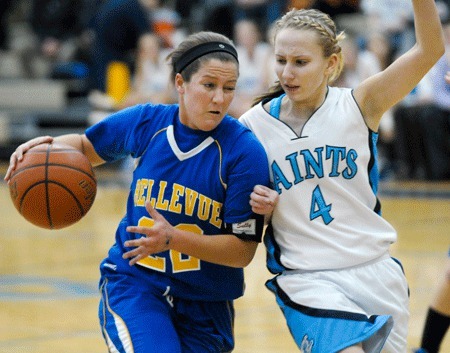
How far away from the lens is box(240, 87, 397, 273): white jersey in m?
3.85

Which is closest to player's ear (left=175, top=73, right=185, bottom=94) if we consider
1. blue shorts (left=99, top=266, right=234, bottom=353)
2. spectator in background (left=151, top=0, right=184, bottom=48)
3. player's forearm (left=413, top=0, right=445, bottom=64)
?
blue shorts (left=99, top=266, right=234, bottom=353)

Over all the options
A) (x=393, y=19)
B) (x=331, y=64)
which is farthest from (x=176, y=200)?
(x=393, y=19)

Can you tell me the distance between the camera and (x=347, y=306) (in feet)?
12.2

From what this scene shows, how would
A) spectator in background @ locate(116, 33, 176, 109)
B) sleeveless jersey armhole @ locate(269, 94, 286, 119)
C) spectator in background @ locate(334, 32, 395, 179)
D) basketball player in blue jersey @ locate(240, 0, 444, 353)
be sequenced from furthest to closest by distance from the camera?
spectator in background @ locate(116, 33, 176, 109), spectator in background @ locate(334, 32, 395, 179), sleeveless jersey armhole @ locate(269, 94, 286, 119), basketball player in blue jersey @ locate(240, 0, 444, 353)

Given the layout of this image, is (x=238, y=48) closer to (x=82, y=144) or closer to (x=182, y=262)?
(x=82, y=144)

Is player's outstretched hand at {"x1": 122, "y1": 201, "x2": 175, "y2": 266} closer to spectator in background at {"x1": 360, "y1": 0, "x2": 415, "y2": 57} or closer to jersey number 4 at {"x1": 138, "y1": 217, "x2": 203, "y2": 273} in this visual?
jersey number 4 at {"x1": 138, "y1": 217, "x2": 203, "y2": 273}

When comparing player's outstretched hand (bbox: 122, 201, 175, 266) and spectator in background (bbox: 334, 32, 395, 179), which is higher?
spectator in background (bbox: 334, 32, 395, 179)

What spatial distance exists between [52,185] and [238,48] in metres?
10.5

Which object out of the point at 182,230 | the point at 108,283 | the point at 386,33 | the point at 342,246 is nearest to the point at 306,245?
the point at 342,246

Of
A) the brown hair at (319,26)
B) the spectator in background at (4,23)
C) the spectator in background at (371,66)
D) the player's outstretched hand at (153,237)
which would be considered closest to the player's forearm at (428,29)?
the brown hair at (319,26)

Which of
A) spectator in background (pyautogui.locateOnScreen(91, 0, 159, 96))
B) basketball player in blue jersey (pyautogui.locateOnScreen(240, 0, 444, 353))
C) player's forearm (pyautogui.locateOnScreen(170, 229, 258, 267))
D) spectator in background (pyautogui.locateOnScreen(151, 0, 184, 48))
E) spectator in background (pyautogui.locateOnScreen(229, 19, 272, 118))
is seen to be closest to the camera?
player's forearm (pyautogui.locateOnScreen(170, 229, 258, 267))

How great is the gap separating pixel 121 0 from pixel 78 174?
34.2 feet

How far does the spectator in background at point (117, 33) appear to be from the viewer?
1413 centimetres

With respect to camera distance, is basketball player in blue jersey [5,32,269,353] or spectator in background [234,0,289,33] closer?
basketball player in blue jersey [5,32,269,353]
